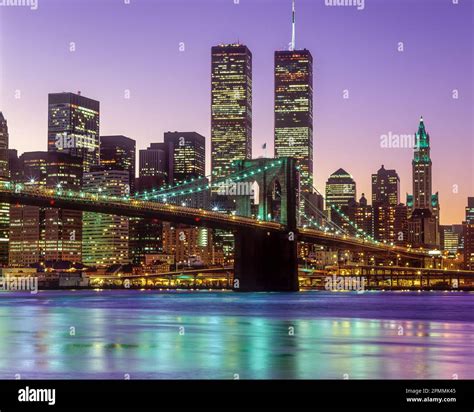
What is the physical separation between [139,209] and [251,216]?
22688mm

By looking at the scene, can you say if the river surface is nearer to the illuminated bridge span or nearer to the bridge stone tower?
the illuminated bridge span

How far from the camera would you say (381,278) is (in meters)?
182

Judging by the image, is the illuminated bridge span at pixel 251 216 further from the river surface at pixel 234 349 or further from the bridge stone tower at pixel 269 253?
the river surface at pixel 234 349

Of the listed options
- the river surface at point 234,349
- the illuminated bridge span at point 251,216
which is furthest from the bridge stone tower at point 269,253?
the river surface at point 234,349

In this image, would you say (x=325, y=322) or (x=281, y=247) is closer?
(x=325, y=322)

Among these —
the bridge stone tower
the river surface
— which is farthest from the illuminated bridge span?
the river surface

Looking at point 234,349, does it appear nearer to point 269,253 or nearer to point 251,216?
point 269,253

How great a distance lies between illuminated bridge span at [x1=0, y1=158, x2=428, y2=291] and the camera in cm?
8238

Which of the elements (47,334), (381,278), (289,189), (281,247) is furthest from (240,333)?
(381,278)

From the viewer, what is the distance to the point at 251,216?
108 meters

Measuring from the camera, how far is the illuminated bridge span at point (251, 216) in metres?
82.4

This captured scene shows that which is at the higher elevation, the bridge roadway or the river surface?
the bridge roadway
